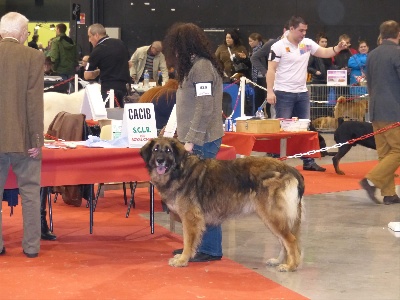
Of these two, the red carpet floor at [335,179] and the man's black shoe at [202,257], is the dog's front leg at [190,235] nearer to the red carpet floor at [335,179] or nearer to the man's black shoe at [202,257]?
the man's black shoe at [202,257]

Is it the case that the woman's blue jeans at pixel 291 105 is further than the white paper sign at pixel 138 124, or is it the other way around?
the woman's blue jeans at pixel 291 105

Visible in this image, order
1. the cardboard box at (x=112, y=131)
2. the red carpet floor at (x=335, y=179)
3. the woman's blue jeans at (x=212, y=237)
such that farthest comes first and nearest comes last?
1. the red carpet floor at (x=335, y=179)
2. the cardboard box at (x=112, y=131)
3. the woman's blue jeans at (x=212, y=237)

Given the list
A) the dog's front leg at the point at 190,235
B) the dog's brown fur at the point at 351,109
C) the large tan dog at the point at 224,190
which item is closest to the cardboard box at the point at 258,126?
the large tan dog at the point at 224,190

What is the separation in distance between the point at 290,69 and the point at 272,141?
966 millimetres

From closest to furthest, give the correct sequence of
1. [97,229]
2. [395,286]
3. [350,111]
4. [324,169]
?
[395,286]
[97,229]
[324,169]
[350,111]

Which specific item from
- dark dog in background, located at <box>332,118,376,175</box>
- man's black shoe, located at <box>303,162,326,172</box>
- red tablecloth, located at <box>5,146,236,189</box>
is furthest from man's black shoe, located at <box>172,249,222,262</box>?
man's black shoe, located at <box>303,162,326,172</box>

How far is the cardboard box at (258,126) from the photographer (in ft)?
25.4

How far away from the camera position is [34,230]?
5457 millimetres

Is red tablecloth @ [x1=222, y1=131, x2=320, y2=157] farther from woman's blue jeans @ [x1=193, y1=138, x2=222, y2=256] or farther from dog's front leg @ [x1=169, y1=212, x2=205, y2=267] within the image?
dog's front leg @ [x1=169, y1=212, x2=205, y2=267]

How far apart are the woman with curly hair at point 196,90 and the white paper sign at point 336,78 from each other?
912 cm

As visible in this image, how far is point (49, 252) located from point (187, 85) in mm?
1597

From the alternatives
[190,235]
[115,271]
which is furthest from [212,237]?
[115,271]

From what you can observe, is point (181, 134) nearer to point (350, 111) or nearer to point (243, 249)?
point (243, 249)

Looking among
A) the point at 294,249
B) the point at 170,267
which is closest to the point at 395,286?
the point at 294,249
